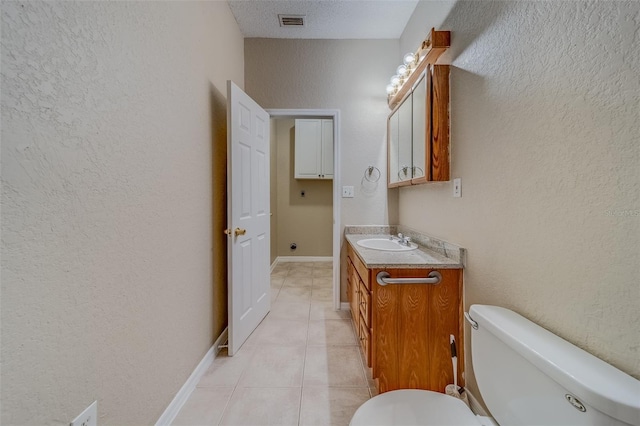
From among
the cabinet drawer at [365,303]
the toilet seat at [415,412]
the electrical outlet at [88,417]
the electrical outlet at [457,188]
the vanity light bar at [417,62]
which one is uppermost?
the vanity light bar at [417,62]

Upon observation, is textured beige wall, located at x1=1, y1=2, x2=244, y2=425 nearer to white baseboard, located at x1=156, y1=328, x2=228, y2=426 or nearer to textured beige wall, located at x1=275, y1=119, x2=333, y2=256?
white baseboard, located at x1=156, y1=328, x2=228, y2=426

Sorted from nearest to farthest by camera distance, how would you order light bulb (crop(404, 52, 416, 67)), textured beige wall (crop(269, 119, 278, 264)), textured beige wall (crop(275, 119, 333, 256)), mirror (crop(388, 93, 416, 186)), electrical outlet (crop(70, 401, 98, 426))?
electrical outlet (crop(70, 401, 98, 426)) < light bulb (crop(404, 52, 416, 67)) < mirror (crop(388, 93, 416, 186)) < textured beige wall (crop(269, 119, 278, 264)) < textured beige wall (crop(275, 119, 333, 256))

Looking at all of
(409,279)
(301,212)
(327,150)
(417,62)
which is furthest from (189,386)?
(327,150)

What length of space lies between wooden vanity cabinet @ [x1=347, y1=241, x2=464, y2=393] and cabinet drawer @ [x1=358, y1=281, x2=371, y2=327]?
0.22 feet

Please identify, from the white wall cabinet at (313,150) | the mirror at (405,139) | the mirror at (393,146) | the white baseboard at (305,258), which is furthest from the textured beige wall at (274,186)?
the mirror at (405,139)

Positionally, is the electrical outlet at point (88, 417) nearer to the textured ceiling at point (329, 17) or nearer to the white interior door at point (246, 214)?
the white interior door at point (246, 214)

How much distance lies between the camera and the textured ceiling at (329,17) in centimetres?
198

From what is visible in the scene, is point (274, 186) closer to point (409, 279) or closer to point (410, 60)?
point (410, 60)

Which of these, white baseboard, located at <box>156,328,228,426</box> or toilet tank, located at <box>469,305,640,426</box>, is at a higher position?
toilet tank, located at <box>469,305,640,426</box>

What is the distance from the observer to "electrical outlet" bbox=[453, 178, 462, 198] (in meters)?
1.38

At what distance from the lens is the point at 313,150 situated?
4.12m

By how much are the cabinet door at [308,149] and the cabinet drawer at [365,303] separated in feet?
9.11

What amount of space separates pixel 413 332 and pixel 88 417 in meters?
1.32

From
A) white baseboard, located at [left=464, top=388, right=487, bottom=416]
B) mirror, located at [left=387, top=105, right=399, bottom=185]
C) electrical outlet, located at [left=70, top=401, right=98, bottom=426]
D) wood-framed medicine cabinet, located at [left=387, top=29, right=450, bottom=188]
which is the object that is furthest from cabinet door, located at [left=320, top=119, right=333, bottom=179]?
electrical outlet, located at [left=70, top=401, right=98, bottom=426]
